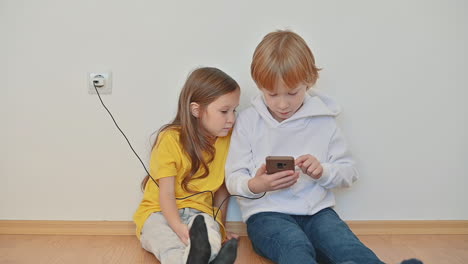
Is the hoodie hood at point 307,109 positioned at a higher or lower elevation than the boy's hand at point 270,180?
higher

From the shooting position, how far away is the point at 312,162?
122cm

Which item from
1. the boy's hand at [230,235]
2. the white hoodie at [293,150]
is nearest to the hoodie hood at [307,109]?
the white hoodie at [293,150]

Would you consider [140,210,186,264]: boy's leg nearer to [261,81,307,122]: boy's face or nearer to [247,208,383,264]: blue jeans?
[247,208,383,264]: blue jeans

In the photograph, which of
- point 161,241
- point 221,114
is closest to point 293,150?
point 221,114

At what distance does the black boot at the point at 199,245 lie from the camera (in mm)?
1031

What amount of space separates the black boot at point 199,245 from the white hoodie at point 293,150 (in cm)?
26

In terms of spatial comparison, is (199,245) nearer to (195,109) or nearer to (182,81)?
(195,109)

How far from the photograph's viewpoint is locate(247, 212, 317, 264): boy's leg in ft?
3.57

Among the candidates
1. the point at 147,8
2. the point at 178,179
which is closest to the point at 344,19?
the point at 147,8

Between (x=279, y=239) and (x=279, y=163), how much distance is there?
21cm

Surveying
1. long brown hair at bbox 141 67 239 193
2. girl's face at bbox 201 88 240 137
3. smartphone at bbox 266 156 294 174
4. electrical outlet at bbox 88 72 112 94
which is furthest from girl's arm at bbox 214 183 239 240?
electrical outlet at bbox 88 72 112 94

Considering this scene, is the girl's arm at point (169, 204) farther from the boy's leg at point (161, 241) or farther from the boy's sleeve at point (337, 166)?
the boy's sleeve at point (337, 166)

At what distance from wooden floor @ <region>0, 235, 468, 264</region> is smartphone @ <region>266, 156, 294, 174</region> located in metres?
0.31

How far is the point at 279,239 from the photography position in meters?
1.18
